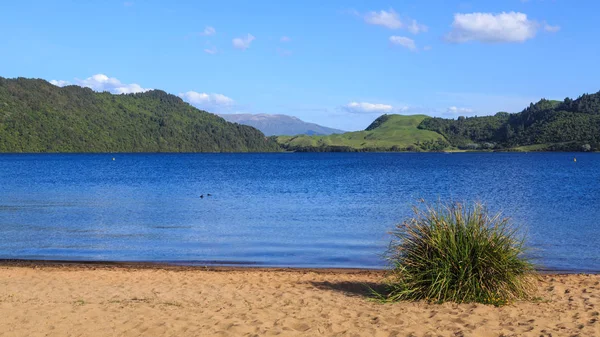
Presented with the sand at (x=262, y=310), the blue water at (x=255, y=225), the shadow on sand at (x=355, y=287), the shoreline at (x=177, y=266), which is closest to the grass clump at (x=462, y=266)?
the sand at (x=262, y=310)

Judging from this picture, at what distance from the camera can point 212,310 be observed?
36.5ft

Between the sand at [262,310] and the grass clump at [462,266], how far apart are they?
1.14 feet

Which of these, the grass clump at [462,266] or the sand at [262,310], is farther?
the grass clump at [462,266]

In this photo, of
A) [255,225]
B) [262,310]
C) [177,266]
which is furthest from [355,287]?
[255,225]

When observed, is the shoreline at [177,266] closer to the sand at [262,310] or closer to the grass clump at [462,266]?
the sand at [262,310]

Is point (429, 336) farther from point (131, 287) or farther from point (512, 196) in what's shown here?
point (512, 196)

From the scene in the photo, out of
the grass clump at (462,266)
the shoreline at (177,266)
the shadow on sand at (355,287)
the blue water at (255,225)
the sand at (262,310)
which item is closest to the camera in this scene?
the sand at (262,310)

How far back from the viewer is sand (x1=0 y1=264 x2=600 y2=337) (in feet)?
31.4

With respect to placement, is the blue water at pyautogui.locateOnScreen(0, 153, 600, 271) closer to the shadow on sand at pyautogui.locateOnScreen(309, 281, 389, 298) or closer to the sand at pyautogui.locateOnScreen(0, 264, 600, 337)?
the shadow on sand at pyautogui.locateOnScreen(309, 281, 389, 298)

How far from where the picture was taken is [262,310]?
434 inches

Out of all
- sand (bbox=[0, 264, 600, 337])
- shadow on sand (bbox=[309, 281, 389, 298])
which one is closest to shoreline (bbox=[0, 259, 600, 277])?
sand (bbox=[0, 264, 600, 337])

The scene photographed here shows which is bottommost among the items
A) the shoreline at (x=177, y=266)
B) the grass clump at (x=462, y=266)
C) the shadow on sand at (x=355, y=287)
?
the shoreline at (x=177, y=266)

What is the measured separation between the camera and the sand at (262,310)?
958 cm

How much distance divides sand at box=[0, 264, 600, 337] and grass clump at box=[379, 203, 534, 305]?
1.14ft
